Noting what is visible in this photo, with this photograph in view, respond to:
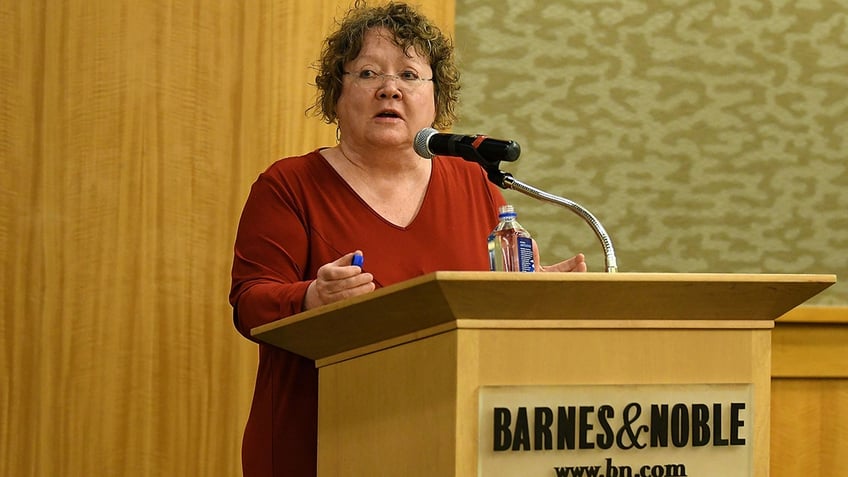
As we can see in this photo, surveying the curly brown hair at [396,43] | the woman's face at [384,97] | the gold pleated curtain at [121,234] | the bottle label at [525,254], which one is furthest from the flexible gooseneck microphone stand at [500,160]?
the gold pleated curtain at [121,234]

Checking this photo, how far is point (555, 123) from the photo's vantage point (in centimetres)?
328

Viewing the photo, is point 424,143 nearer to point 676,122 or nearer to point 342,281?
point 342,281

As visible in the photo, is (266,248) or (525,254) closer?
(525,254)

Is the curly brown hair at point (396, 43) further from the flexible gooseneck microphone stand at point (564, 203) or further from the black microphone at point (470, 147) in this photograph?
the flexible gooseneck microphone stand at point (564, 203)

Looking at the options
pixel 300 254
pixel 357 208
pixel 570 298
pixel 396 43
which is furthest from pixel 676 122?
pixel 570 298

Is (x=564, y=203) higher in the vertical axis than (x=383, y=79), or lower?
lower

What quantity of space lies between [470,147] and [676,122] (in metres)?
1.72

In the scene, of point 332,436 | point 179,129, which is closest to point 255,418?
point 332,436

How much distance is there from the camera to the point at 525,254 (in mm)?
1896

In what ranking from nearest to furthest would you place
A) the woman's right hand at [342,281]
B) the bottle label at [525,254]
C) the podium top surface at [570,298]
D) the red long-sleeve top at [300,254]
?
the podium top surface at [570,298] → the woman's right hand at [342,281] → the bottle label at [525,254] → the red long-sleeve top at [300,254]

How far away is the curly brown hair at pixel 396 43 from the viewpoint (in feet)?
7.35

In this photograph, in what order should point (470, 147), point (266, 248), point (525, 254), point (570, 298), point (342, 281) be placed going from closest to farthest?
1. point (570, 298)
2. point (342, 281)
3. point (470, 147)
4. point (525, 254)
5. point (266, 248)

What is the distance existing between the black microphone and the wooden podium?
33 centimetres

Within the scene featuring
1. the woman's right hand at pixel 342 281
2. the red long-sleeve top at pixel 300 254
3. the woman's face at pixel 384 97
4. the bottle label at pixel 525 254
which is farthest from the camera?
the woman's face at pixel 384 97
